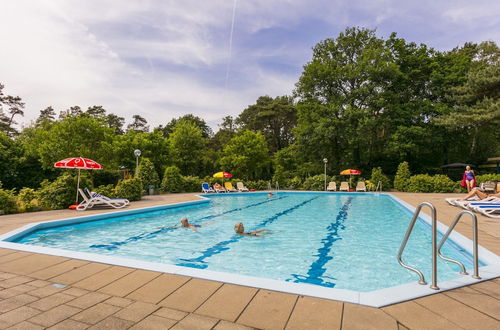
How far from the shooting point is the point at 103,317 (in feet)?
6.93

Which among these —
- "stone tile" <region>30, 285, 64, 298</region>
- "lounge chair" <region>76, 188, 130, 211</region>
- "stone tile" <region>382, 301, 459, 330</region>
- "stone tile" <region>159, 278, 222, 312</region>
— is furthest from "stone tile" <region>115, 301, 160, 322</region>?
"lounge chair" <region>76, 188, 130, 211</region>

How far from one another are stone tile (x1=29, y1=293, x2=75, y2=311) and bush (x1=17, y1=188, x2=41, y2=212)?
8.92m

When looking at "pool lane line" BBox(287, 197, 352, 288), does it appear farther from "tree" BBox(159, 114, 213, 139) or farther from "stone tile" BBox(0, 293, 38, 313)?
"tree" BBox(159, 114, 213, 139)

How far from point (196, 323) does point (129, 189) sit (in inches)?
491

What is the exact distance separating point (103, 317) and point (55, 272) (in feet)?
5.20

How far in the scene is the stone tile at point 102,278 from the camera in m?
2.77

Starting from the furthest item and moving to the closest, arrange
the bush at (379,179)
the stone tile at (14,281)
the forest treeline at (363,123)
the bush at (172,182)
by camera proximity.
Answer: the bush at (379,179) → the forest treeline at (363,123) → the bush at (172,182) → the stone tile at (14,281)

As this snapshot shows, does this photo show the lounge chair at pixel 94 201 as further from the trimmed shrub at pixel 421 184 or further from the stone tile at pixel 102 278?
the trimmed shrub at pixel 421 184

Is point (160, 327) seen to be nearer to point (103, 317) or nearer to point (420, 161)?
point (103, 317)

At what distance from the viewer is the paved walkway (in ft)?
6.52

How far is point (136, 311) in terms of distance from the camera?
2.21m

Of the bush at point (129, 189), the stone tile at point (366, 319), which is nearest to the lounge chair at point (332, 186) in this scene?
the bush at point (129, 189)

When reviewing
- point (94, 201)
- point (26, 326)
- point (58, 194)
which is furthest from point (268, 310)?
point (58, 194)

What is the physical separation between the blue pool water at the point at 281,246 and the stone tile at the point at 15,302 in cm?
260
